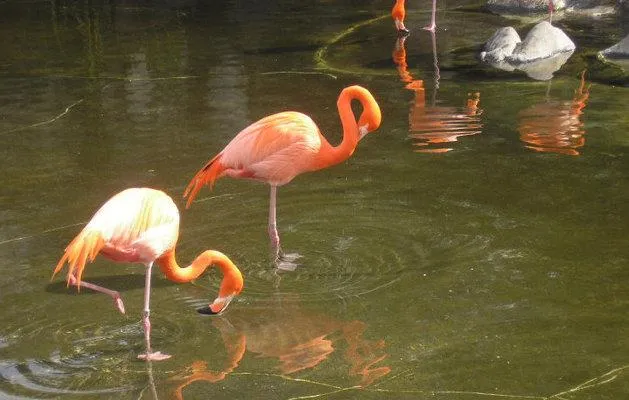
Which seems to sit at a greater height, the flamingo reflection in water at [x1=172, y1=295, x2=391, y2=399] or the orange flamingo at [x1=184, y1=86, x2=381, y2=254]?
the orange flamingo at [x1=184, y1=86, x2=381, y2=254]

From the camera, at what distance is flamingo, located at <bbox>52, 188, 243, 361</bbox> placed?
419 centimetres

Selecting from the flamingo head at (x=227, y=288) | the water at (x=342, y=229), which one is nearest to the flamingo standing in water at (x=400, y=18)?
the water at (x=342, y=229)

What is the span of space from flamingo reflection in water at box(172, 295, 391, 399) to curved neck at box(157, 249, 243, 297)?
22 centimetres

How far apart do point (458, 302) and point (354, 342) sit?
1.85 feet

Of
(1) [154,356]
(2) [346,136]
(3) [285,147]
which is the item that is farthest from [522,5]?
(1) [154,356]

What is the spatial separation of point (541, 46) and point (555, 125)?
2.36 metres

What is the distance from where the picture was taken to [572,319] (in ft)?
14.4

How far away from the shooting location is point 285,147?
17.0ft

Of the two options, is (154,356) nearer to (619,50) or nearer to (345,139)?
(345,139)

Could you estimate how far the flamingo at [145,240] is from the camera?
4188mm

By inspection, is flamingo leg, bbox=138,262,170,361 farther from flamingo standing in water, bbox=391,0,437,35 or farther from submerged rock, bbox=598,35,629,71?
flamingo standing in water, bbox=391,0,437,35

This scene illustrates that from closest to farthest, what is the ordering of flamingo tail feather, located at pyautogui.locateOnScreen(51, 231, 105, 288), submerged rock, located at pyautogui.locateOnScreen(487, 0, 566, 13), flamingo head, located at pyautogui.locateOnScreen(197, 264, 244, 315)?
1. flamingo tail feather, located at pyautogui.locateOnScreen(51, 231, 105, 288)
2. flamingo head, located at pyautogui.locateOnScreen(197, 264, 244, 315)
3. submerged rock, located at pyautogui.locateOnScreen(487, 0, 566, 13)

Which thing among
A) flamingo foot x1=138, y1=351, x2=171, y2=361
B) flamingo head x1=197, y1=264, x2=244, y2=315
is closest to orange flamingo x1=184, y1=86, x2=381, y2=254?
flamingo head x1=197, y1=264, x2=244, y2=315

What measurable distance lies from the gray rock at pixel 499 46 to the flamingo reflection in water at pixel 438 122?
1.00 metres
